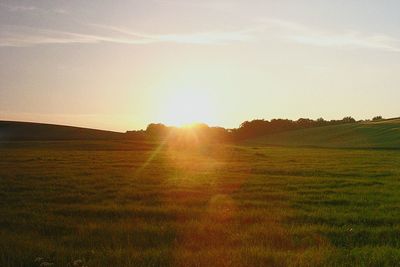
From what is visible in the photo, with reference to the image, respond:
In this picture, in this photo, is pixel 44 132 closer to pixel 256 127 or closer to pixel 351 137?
pixel 351 137

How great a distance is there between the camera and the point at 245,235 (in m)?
11.3

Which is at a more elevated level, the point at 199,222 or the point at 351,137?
the point at 351,137

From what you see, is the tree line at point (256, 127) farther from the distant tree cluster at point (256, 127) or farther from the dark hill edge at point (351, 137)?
the dark hill edge at point (351, 137)

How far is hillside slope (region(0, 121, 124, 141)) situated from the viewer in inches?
3174

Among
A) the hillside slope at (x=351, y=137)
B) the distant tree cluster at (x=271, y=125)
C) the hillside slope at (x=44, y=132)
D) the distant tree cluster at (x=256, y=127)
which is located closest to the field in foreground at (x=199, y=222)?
the hillside slope at (x=351, y=137)

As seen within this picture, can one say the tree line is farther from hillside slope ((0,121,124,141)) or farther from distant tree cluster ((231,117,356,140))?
hillside slope ((0,121,124,141))

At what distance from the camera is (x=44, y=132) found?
87562 mm

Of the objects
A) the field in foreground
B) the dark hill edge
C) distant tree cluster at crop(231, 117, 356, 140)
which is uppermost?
distant tree cluster at crop(231, 117, 356, 140)

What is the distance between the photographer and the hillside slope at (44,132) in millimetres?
80625

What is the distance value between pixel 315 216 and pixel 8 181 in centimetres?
1573

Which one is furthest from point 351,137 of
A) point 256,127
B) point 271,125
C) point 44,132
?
point 271,125

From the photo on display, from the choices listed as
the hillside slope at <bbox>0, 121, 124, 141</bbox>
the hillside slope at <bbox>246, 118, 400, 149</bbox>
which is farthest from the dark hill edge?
the hillside slope at <bbox>0, 121, 124, 141</bbox>

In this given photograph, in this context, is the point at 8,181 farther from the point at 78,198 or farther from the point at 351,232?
the point at 351,232

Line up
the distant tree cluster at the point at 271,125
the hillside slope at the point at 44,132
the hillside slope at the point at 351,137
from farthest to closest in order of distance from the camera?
the distant tree cluster at the point at 271,125, the hillside slope at the point at 351,137, the hillside slope at the point at 44,132
